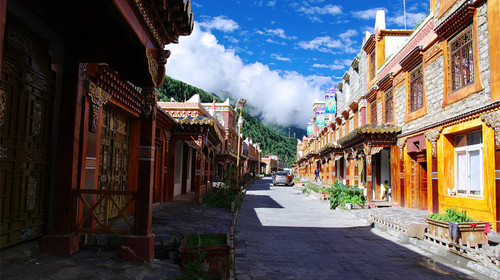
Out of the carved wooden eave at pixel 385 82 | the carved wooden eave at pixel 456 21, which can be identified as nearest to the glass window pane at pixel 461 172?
the carved wooden eave at pixel 456 21

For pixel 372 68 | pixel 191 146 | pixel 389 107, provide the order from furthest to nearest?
pixel 372 68, pixel 389 107, pixel 191 146

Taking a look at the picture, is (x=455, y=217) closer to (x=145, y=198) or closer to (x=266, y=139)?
(x=145, y=198)

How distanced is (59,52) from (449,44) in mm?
11358

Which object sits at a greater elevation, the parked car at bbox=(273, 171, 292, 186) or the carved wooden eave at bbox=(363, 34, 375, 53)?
the carved wooden eave at bbox=(363, 34, 375, 53)

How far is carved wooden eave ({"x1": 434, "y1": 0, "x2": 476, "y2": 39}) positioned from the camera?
9.85 metres

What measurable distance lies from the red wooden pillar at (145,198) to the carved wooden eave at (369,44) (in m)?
17.1

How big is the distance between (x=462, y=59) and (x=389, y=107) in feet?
21.8

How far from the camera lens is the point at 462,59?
416 inches

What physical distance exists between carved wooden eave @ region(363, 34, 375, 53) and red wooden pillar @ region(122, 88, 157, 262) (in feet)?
56.2

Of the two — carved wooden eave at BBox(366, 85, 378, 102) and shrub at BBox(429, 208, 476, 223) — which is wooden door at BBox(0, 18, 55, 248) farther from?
carved wooden eave at BBox(366, 85, 378, 102)

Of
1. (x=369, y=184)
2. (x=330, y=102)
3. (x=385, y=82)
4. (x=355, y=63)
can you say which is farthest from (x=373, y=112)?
(x=330, y=102)

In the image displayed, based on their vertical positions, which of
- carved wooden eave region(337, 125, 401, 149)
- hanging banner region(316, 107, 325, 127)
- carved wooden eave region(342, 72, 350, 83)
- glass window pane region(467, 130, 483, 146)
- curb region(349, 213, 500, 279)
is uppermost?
carved wooden eave region(342, 72, 350, 83)

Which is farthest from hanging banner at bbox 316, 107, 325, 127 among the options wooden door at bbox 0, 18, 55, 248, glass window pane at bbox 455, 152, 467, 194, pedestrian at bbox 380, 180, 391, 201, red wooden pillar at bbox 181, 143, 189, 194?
wooden door at bbox 0, 18, 55, 248

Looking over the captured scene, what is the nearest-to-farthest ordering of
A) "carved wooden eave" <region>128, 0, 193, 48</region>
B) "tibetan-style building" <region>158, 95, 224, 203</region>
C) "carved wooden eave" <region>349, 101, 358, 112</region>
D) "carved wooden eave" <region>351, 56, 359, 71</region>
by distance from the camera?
"carved wooden eave" <region>128, 0, 193, 48</region> → "tibetan-style building" <region>158, 95, 224, 203</region> → "carved wooden eave" <region>349, 101, 358, 112</region> → "carved wooden eave" <region>351, 56, 359, 71</region>
